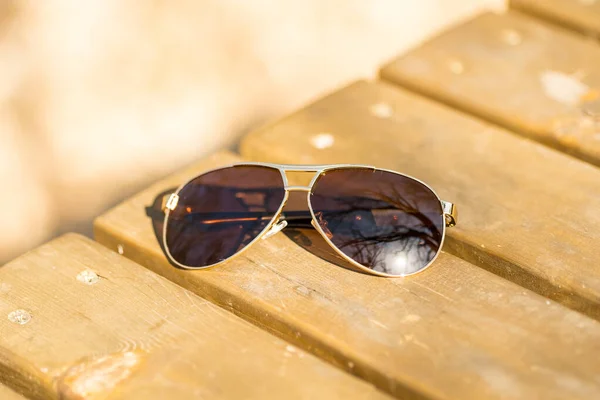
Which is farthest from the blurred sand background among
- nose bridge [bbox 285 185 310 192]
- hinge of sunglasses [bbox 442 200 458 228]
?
hinge of sunglasses [bbox 442 200 458 228]

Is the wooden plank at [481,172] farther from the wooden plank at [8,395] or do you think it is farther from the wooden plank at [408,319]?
the wooden plank at [8,395]

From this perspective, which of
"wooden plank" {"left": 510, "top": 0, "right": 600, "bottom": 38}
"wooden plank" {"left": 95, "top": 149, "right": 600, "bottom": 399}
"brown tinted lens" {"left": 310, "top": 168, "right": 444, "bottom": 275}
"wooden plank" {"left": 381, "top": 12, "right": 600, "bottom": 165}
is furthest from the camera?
"wooden plank" {"left": 510, "top": 0, "right": 600, "bottom": 38}

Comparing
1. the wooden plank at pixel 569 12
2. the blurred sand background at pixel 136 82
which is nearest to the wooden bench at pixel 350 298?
the wooden plank at pixel 569 12

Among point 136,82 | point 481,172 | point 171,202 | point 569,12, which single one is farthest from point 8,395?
point 569,12

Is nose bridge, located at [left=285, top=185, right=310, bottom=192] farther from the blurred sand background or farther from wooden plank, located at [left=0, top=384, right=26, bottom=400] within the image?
the blurred sand background

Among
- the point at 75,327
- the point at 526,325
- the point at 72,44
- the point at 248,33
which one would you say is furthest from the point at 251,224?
the point at 248,33

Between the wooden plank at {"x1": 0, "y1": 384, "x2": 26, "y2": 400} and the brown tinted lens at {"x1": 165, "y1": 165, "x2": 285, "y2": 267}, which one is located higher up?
the brown tinted lens at {"x1": 165, "y1": 165, "x2": 285, "y2": 267}

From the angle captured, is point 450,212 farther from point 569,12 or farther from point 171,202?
point 569,12
